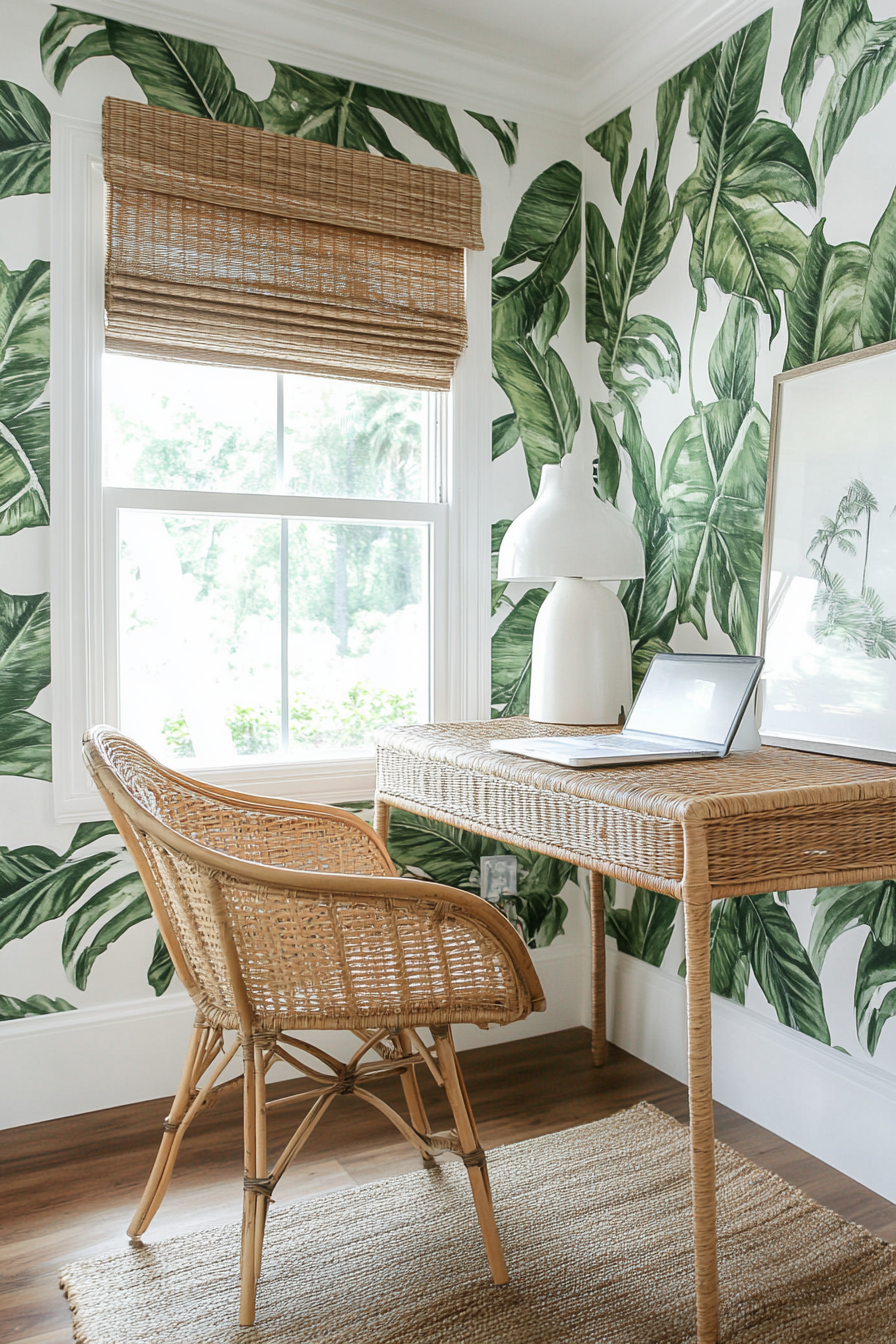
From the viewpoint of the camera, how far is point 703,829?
1320 mm

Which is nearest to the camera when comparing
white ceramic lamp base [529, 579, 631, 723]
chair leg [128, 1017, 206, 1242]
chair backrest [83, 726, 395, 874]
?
chair leg [128, 1017, 206, 1242]

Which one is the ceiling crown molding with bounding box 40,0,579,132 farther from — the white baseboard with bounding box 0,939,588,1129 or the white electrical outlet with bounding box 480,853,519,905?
the white baseboard with bounding box 0,939,588,1129

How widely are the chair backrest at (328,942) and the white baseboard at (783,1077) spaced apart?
0.80 metres

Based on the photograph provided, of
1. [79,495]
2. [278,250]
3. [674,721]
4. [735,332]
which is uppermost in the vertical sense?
[278,250]

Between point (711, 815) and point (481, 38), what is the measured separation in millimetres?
2044

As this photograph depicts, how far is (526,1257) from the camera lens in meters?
1.64

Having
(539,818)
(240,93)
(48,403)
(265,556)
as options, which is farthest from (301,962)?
(240,93)

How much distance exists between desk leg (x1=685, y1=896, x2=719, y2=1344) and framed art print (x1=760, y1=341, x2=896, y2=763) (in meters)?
0.65

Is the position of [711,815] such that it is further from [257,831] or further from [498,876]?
[498,876]

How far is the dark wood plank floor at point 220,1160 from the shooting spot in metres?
1.67

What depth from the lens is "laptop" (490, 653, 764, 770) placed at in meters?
1.69

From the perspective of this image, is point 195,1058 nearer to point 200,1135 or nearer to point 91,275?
point 200,1135

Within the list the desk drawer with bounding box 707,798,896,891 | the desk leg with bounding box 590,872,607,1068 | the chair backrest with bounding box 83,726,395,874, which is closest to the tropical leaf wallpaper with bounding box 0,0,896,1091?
the desk leg with bounding box 590,872,607,1068

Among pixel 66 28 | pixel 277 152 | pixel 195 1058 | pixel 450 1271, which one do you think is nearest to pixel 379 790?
pixel 195 1058
